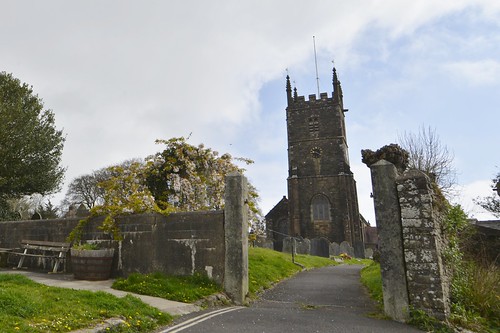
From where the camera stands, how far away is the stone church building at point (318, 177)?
3794 centimetres

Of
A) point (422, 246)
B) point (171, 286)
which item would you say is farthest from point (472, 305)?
point (171, 286)

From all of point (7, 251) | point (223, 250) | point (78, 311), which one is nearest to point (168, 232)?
point (223, 250)

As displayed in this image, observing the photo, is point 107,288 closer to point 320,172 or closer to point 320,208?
point 320,208

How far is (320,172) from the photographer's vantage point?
40.4 meters

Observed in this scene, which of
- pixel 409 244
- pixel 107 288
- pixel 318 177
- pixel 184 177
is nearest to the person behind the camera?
pixel 409 244

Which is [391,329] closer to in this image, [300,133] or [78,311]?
[78,311]

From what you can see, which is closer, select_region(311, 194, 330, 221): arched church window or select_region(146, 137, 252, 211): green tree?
select_region(146, 137, 252, 211): green tree

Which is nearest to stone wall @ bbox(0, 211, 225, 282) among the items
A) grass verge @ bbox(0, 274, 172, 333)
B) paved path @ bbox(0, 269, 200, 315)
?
paved path @ bbox(0, 269, 200, 315)

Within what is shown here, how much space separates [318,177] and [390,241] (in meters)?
33.7

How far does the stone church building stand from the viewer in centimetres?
3794

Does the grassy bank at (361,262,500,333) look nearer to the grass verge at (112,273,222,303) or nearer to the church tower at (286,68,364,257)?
the grass verge at (112,273,222,303)

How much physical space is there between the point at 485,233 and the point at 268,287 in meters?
6.89

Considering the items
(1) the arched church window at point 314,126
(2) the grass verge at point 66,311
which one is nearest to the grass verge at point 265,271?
(2) the grass verge at point 66,311

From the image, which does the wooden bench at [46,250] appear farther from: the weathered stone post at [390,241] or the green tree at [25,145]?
the green tree at [25,145]
